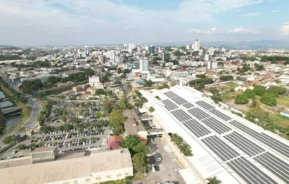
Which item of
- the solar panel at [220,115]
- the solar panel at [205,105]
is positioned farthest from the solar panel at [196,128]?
the solar panel at [205,105]

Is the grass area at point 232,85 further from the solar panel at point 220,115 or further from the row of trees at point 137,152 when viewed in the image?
the row of trees at point 137,152

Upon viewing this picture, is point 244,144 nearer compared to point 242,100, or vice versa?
point 244,144

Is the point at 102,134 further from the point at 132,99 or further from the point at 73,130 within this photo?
the point at 132,99

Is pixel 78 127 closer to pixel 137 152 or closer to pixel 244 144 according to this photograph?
pixel 137 152

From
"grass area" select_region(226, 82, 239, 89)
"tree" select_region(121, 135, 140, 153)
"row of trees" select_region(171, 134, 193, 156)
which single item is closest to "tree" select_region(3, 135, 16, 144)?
"tree" select_region(121, 135, 140, 153)

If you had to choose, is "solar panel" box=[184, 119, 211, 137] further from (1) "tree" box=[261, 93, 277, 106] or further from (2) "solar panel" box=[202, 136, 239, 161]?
(1) "tree" box=[261, 93, 277, 106]

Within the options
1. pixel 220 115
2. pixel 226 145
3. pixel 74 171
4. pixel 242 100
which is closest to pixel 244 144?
pixel 226 145
